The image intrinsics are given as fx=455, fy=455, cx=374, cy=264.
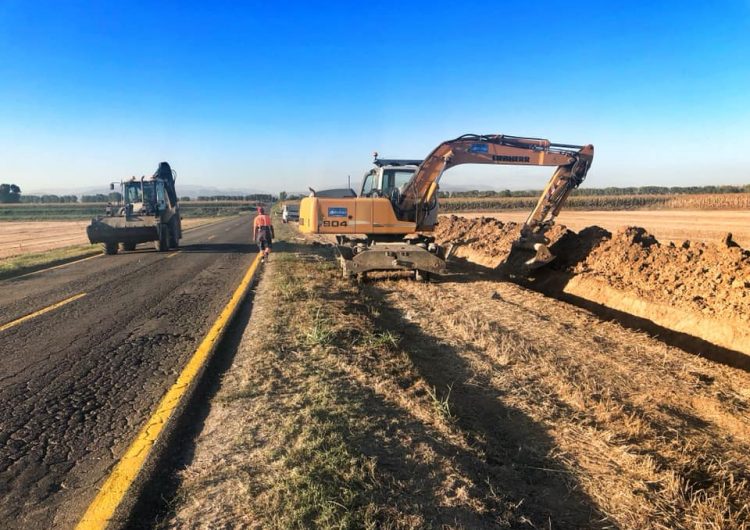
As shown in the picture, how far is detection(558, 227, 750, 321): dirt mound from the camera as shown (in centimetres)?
741

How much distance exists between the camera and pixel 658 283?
8.75 m

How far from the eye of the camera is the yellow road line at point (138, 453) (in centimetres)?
257

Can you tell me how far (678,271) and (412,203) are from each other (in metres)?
5.62

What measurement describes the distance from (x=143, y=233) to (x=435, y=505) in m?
16.9

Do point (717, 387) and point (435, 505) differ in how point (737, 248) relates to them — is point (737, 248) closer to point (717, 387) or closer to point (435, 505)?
point (717, 387)

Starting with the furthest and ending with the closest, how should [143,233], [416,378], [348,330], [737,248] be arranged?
1. [143,233]
2. [737,248]
3. [348,330]
4. [416,378]

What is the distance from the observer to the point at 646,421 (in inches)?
154

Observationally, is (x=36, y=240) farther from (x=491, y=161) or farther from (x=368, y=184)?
(x=491, y=161)

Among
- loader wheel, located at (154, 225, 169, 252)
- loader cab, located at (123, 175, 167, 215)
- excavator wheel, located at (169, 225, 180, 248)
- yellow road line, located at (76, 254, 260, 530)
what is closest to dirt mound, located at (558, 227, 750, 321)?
yellow road line, located at (76, 254, 260, 530)

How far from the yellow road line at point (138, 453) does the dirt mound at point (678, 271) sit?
779 centimetres

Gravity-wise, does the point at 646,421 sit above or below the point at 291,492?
below

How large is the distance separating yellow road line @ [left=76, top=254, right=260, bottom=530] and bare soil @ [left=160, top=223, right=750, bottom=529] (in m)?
0.36

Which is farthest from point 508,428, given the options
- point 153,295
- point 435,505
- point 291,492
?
point 153,295

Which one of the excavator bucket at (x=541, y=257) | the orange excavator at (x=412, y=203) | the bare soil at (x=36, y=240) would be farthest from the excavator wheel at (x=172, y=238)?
the excavator bucket at (x=541, y=257)
